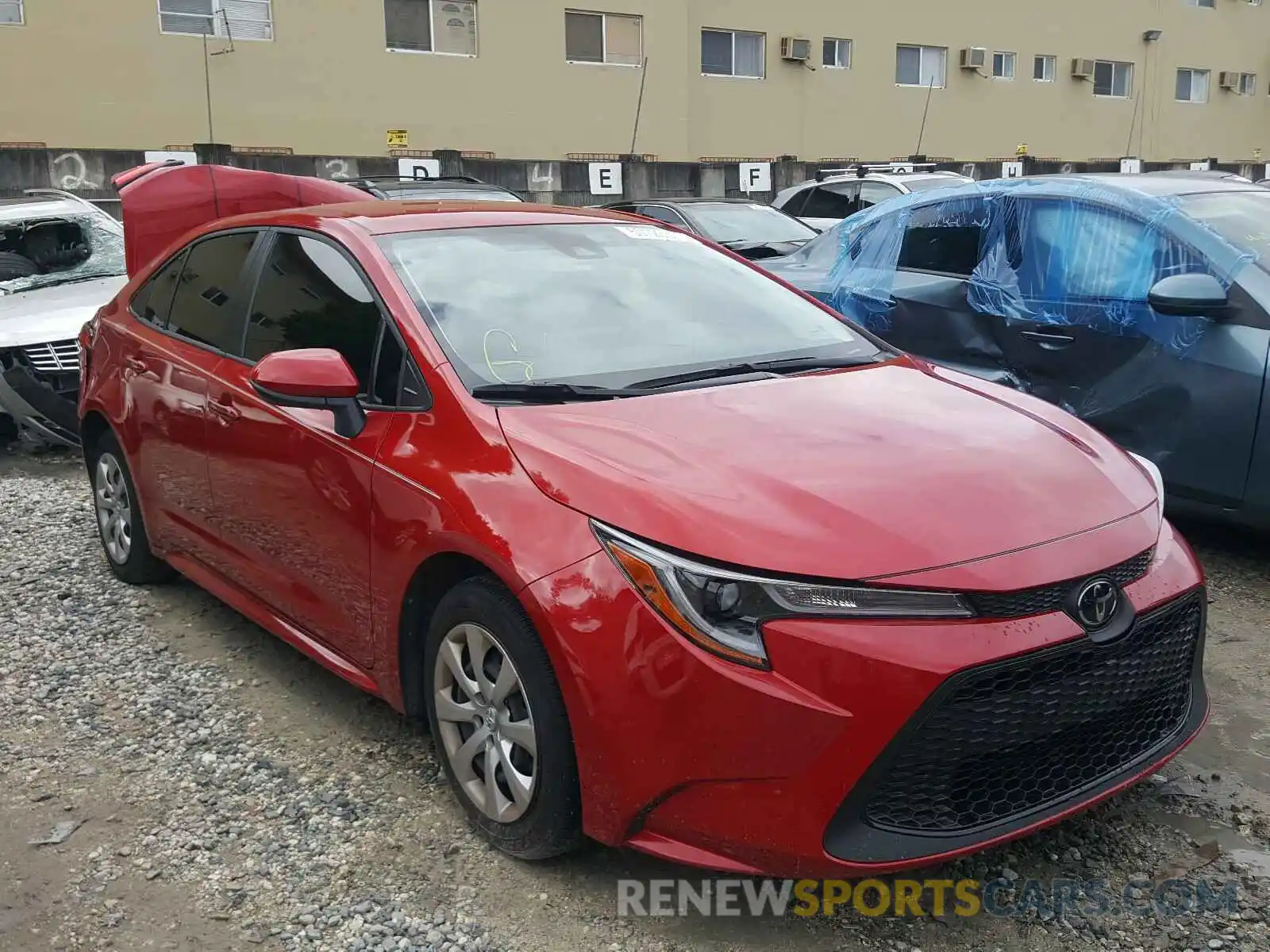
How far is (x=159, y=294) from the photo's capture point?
458 cm

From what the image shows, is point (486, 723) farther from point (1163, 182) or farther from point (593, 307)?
point (1163, 182)

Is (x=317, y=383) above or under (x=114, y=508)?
above

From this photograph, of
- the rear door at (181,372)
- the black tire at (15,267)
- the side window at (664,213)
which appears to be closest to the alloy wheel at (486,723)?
the rear door at (181,372)

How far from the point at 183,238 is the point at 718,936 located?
346cm

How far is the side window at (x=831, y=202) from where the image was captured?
1352cm

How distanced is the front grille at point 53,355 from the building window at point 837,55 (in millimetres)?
20429

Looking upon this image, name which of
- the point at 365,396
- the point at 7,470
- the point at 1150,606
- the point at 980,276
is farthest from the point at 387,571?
the point at 7,470

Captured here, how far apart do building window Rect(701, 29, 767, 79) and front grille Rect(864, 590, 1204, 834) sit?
22093mm

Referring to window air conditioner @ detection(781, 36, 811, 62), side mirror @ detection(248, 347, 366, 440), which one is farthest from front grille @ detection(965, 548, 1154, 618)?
window air conditioner @ detection(781, 36, 811, 62)

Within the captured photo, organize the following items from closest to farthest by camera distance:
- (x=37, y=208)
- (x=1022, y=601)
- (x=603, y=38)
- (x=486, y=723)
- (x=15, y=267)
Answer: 1. (x=1022, y=601)
2. (x=486, y=723)
3. (x=15, y=267)
4. (x=37, y=208)
5. (x=603, y=38)

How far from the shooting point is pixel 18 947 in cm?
257

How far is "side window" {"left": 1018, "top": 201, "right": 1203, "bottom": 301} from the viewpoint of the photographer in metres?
4.76

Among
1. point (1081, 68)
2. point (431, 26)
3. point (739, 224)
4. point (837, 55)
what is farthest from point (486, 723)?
point (1081, 68)

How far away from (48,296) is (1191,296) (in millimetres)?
6970
